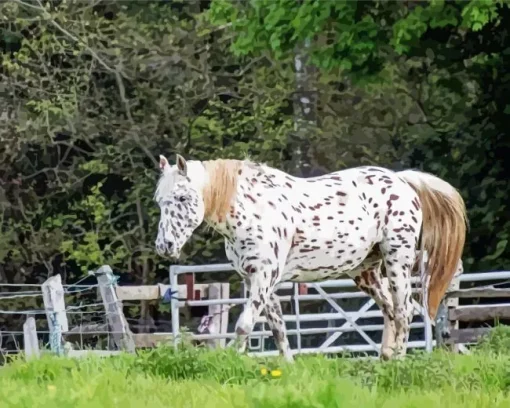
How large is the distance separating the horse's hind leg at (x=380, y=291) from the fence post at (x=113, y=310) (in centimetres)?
348

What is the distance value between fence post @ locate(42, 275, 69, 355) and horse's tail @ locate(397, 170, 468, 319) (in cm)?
375

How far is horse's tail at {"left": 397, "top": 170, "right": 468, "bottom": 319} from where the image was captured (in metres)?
8.43

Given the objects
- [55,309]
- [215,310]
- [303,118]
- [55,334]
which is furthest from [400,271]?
[303,118]

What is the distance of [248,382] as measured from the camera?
6.12 meters

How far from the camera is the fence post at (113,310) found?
11266mm

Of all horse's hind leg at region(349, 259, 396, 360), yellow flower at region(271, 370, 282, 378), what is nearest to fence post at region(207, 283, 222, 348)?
horse's hind leg at region(349, 259, 396, 360)

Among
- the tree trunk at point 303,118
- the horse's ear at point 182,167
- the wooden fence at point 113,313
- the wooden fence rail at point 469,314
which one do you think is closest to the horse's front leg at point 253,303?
the horse's ear at point 182,167

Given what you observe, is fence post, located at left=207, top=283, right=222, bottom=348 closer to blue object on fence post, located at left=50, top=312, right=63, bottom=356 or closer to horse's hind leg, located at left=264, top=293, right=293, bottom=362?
blue object on fence post, located at left=50, top=312, right=63, bottom=356

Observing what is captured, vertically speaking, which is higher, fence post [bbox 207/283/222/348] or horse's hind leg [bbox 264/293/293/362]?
horse's hind leg [bbox 264/293/293/362]

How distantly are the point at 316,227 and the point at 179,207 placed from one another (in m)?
1.02

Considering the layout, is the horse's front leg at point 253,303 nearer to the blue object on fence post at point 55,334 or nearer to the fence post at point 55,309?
the blue object on fence post at point 55,334

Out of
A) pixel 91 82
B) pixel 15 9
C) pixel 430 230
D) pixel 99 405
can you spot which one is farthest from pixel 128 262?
pixel 99 405

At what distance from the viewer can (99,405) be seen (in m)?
5.14

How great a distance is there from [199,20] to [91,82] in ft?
7.89
